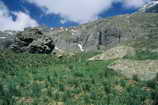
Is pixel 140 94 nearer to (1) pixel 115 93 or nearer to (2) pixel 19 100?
(1) pixel 115 93

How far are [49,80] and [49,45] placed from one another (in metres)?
37.9

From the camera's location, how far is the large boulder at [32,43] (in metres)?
44.4

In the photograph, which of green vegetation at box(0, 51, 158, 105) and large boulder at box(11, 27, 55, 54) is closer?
green vegetation at box(0, 51, 158, 105)

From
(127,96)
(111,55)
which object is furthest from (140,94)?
(111,55)

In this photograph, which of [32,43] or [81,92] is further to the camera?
[32,43]

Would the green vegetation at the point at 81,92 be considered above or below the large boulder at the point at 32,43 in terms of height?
below

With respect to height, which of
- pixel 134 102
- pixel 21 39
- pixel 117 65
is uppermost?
pixel 21 39

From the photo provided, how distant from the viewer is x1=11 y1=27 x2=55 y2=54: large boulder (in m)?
44.4

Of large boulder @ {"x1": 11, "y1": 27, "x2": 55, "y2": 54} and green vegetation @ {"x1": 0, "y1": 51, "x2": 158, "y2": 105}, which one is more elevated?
large boulder @ {"x1": 11, "y1": 27, "x2": 55, "y2": 54}

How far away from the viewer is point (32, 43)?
149ft

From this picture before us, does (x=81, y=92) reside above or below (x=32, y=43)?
below

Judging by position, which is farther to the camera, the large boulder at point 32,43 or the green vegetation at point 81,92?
the large boulder at point 32,43

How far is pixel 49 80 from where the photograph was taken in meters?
11.7

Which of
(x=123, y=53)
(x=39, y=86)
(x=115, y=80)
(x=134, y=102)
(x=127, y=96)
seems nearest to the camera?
(x=134, y=102)
